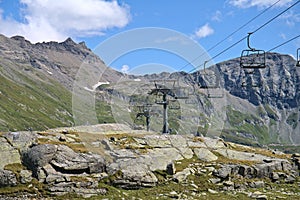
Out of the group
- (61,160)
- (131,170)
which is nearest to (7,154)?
(61,160)

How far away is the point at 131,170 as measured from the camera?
114 feet

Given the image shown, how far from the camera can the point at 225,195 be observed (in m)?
32.8

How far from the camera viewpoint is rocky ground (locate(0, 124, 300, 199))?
31.5 m

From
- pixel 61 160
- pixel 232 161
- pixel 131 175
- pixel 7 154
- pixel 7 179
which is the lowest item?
pixel 7 179

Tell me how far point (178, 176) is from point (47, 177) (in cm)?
1196

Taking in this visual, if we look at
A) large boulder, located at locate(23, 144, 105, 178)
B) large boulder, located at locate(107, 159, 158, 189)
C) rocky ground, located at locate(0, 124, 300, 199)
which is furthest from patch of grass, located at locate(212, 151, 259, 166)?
large boulder, located at locate(23, 144, 105, 178)

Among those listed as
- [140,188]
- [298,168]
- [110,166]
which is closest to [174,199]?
[140,188]

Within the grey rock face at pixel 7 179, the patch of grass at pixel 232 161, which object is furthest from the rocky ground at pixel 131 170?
the patch of grass at pixel 232 161

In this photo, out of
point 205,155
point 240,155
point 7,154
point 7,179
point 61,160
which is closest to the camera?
point 7,179

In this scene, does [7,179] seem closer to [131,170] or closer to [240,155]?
[131,170]

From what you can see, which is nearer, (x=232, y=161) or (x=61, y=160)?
(x=61, y=160)

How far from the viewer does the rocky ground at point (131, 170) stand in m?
31.5

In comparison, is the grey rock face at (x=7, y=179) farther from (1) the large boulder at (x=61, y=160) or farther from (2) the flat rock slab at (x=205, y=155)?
(2) the flat rock slab at (x=205, y=155)

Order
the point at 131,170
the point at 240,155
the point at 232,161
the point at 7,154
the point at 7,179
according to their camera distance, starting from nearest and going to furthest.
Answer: the point at 7,179
the point at 7,154
the point at 131,170
the point at 232,161
the point at 240,155
